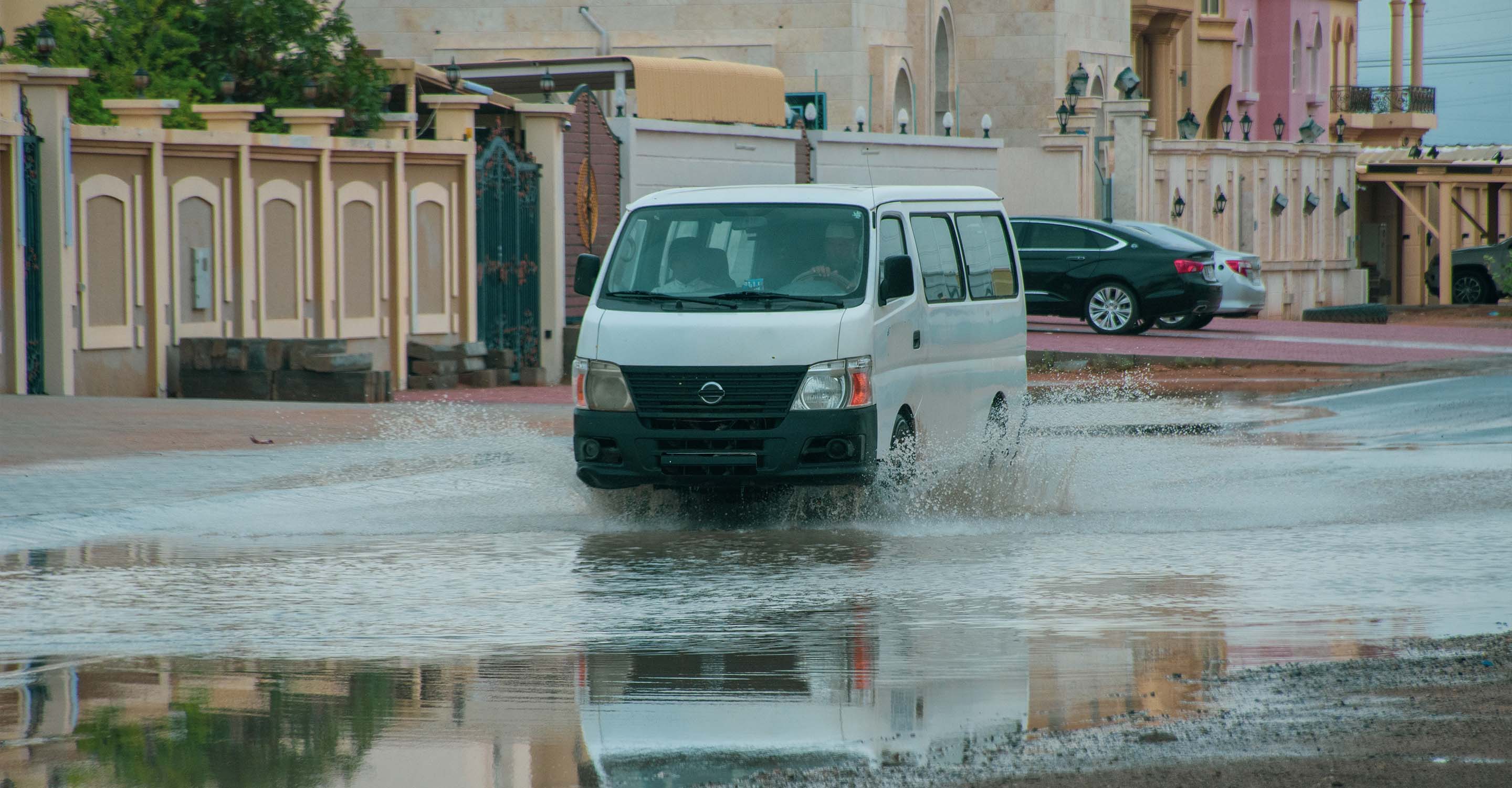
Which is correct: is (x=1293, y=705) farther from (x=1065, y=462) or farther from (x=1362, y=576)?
(x=1065, y=462)

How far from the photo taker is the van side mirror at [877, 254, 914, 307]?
11.1m

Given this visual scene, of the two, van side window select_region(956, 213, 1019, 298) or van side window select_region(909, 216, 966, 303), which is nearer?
van side window select_region(909, 216, 966, 303)

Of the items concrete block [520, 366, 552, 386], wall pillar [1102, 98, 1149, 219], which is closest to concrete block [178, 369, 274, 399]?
concrete block [520, 366, 552, 386]

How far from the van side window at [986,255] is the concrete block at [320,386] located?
6.78 metres

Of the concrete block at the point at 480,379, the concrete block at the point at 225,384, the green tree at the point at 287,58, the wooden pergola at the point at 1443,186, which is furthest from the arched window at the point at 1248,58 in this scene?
the concrete block at the point at 225,384

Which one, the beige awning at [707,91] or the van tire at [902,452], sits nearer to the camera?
the van tire at [902,452]

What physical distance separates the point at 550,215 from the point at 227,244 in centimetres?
505

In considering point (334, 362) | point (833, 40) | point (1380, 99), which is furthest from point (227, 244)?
point (1380, 99)

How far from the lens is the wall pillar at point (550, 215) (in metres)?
22.9

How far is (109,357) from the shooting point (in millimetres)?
17406

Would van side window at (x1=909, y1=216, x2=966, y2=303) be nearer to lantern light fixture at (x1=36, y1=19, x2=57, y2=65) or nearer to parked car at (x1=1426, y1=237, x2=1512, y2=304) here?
lantern light fixture at (x1=36, y1=19, x2=57, y2=65)

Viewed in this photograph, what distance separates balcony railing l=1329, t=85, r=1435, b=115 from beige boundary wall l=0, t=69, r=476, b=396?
50.1 meters

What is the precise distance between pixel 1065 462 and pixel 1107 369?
32.8ft

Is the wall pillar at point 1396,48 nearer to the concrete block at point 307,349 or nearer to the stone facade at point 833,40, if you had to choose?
the stone facade at point 833,40
